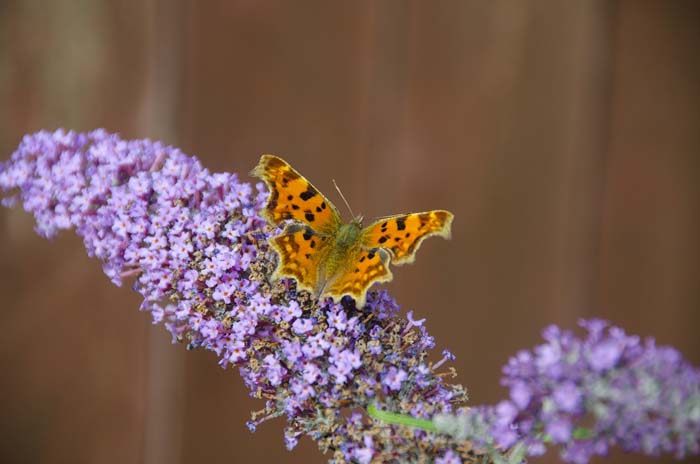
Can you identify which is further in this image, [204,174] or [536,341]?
[536,341]

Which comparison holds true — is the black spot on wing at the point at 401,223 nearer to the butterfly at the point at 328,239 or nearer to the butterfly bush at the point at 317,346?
the butterfly at the point at 328,239

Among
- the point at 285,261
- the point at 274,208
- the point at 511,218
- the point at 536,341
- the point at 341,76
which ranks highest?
the point at 341,76

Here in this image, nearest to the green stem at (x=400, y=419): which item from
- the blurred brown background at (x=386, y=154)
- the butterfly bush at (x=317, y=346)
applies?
the butterfly bush at (x=317, y=346)

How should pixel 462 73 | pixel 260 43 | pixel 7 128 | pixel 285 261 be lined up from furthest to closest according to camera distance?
pixel 462 73, pixel 260 43, pixel 7 128, pixel 285 261

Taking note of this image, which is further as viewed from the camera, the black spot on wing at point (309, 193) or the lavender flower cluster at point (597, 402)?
the black spot on wing at point (309, 193)

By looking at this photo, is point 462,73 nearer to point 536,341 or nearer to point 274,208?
point 536,341

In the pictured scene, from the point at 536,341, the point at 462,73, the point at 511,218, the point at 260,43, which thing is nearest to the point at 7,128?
the point at 260,43
